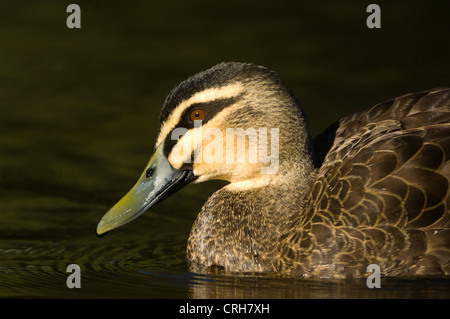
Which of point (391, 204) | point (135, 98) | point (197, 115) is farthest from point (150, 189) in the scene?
point (135, 98)

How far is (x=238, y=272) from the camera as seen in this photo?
7.31 metres

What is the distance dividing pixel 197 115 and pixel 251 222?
1063mm

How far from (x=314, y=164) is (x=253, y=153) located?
0.54m

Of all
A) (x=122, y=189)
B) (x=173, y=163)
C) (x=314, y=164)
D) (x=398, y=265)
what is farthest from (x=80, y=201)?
(x=398, y=265)

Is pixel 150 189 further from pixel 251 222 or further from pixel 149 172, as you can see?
pixel 251 222

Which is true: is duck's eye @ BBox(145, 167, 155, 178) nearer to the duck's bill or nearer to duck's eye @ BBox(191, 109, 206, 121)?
the duck's bill

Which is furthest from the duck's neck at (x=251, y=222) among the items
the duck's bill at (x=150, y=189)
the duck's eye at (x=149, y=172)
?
the duck's eye at (x=149, y=172)

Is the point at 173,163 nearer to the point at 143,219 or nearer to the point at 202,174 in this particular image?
the point at 202,174

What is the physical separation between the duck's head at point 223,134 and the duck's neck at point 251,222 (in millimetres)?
136

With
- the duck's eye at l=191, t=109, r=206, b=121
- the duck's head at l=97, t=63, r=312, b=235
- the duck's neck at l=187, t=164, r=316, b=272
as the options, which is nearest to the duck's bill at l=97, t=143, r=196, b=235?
the duck's head at l=97, t=63, r=312, b=235

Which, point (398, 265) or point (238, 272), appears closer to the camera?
point (398, 265)

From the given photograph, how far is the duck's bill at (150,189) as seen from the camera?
7.29 metres

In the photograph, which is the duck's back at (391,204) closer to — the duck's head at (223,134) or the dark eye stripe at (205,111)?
the duck's head at (223,134)

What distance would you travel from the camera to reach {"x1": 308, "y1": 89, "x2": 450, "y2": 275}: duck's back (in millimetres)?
6715
